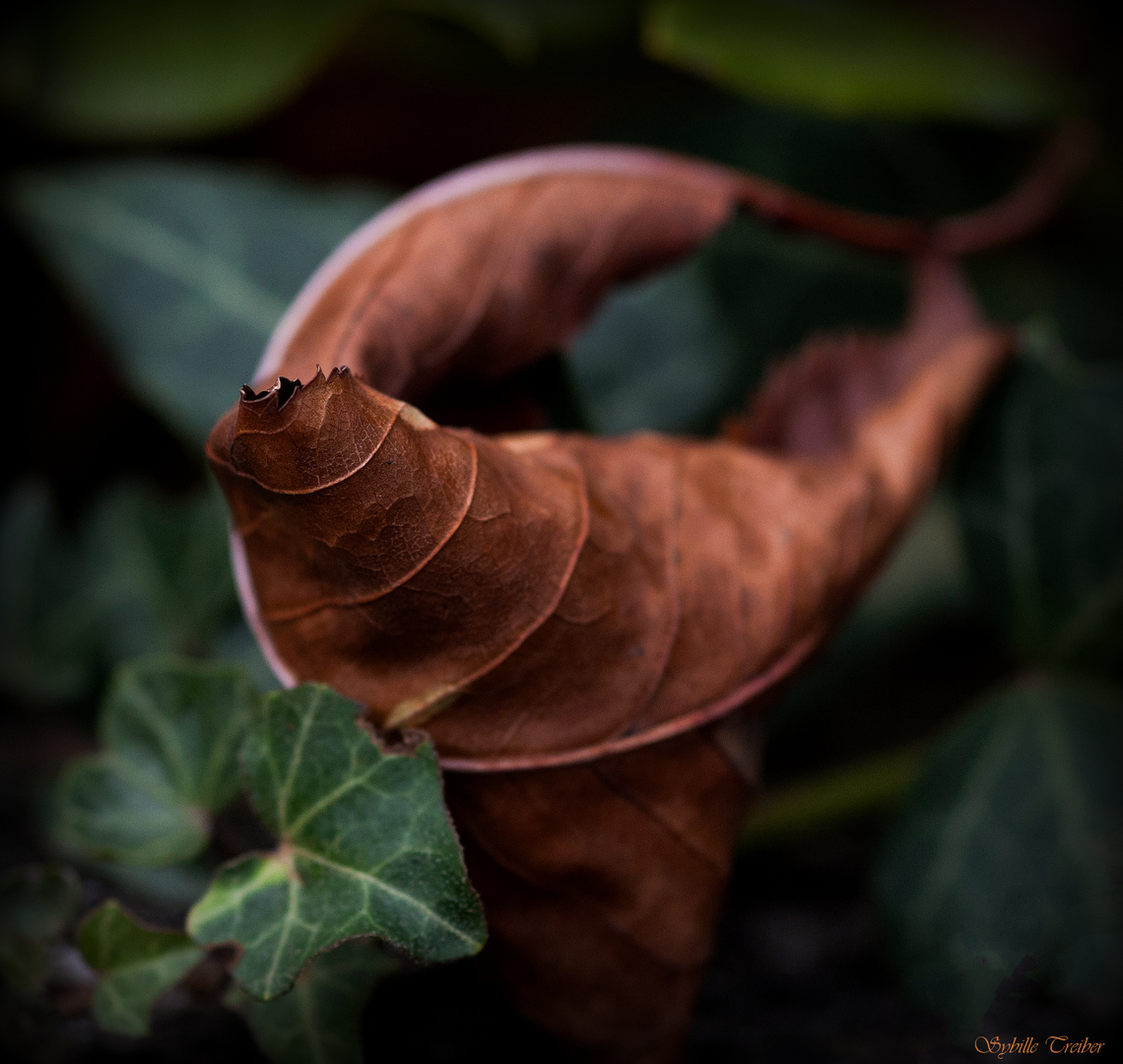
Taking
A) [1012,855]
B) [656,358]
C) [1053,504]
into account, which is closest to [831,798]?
[1012,855]

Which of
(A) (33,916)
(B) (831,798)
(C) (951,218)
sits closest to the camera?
(A) (33,916)

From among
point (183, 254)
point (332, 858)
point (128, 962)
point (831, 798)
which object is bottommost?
point (831, 798)

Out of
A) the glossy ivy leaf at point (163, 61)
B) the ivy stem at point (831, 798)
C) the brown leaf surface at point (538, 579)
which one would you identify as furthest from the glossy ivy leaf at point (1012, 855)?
the glossy ivy leaf at point (163, 61)

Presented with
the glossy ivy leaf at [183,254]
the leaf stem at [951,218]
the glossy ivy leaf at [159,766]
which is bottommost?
the glossy ivy leaf at [159,766]

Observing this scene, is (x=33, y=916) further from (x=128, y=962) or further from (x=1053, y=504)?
(x=1053, y=504)

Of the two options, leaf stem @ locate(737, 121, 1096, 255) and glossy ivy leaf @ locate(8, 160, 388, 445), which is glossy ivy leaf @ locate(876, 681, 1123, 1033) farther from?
glossy ivy leaf @ locate(8, 160, 388, 445)

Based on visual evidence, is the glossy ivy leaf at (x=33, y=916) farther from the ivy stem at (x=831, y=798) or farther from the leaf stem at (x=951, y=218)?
the leaf stem at (x=951, y=218)

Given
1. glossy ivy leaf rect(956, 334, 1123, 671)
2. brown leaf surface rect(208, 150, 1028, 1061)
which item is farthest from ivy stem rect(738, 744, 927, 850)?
brown leaf surface rect(208, 150, 1028, 1061)
